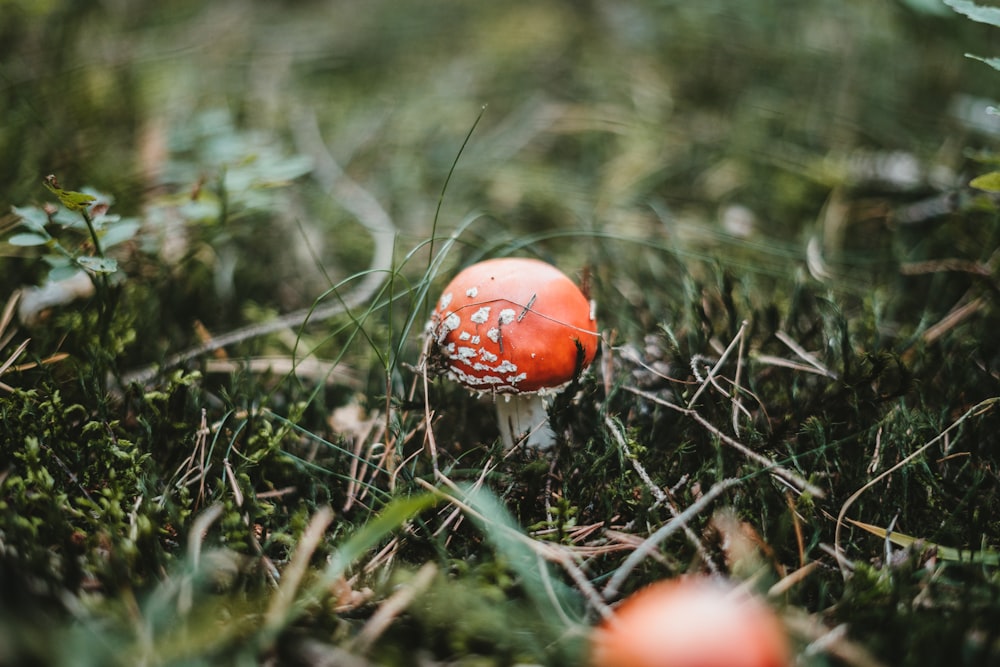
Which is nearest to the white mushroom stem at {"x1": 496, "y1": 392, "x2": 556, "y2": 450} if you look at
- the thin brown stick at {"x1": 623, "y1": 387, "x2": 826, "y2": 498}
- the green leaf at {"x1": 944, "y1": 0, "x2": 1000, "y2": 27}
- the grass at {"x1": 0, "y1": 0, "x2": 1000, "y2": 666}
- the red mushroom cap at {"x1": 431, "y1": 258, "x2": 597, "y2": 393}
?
the grass at {"x1": 0, "y1": 0, "x2": 1000, "y2": 666}

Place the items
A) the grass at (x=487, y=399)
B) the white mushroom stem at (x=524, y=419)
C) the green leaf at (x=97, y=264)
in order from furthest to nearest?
the white mushroom stem at (x=524, y=419)
the green leaf at (x=97, y=264)
the grass at (x=487, y=399)

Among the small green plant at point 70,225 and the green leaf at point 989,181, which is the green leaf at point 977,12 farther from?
the small green plant at point 70,225

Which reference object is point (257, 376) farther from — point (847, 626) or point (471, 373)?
point (847, 626)

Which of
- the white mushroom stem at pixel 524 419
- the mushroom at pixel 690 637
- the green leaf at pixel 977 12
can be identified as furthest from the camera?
the white mushroom stem at pixel 524 419

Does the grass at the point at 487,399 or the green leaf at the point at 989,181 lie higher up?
the green leaf at the point at 989,181

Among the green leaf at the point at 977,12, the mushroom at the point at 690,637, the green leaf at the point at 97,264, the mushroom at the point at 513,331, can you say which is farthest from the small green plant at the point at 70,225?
the green leaf at the point at 977,12

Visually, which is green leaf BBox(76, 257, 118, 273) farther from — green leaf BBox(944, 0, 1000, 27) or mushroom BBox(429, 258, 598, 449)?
green leaf BBox(944, 0, 1000, 27)

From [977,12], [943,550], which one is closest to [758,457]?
[943,550]
